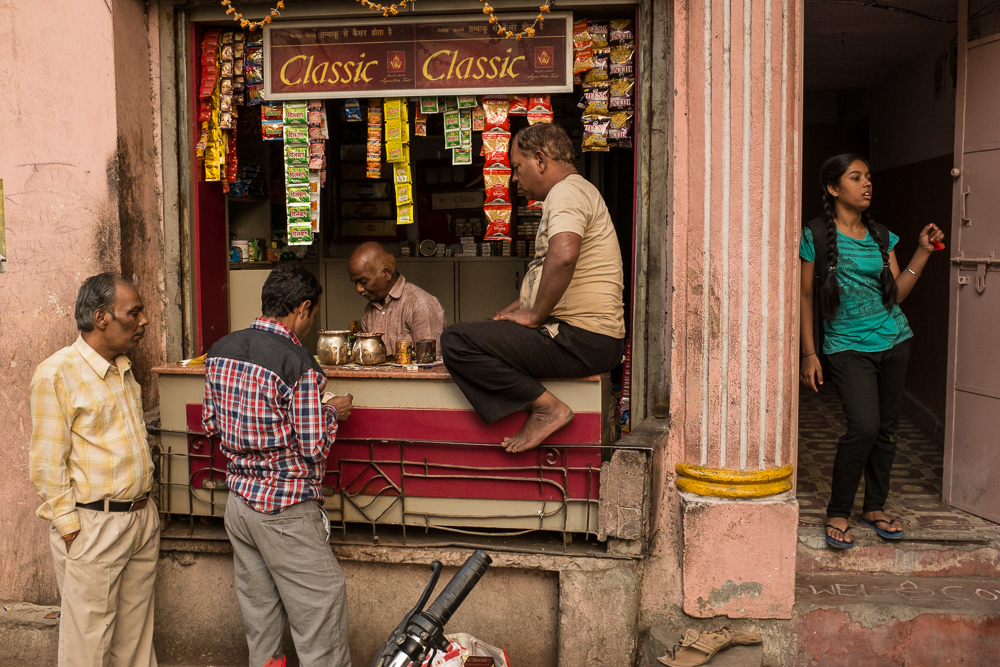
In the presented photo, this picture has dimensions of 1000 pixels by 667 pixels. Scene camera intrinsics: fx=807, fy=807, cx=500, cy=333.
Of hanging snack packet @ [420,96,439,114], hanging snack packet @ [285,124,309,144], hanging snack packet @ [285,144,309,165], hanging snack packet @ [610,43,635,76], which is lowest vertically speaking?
hanging snack packet @ [285,144,309,165]

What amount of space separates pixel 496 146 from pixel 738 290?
1419mm

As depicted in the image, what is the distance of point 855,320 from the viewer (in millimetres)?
3842

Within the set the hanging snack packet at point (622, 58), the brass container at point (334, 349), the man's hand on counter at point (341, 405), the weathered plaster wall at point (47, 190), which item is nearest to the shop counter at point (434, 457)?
the brass container at point (334, 349)

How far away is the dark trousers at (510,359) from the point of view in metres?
3.32

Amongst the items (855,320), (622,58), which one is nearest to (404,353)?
(622,58)

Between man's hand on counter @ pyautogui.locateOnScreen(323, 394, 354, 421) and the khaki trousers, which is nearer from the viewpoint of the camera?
the khaki trousers

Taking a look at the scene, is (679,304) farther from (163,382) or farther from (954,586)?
(163,382)

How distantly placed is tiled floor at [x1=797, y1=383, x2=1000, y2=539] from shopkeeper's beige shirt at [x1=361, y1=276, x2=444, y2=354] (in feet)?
7.26

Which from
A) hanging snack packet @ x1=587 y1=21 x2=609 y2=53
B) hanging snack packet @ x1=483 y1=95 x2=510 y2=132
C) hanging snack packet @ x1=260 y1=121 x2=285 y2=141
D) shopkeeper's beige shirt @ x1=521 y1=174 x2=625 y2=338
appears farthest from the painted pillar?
hanging snack packet @ x1=260 y1=121 x2=285 y2=141

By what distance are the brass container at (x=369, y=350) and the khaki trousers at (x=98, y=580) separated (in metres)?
1.12

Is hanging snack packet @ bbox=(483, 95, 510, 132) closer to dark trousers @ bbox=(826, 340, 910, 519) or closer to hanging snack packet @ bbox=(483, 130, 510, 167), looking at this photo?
hanging snack packet @ bbox=(483, 130, 510, 167)

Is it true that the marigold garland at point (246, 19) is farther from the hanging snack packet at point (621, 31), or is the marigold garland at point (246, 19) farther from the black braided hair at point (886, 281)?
the black braided hair at point (886, 281)

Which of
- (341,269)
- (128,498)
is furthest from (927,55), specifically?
(128,498)

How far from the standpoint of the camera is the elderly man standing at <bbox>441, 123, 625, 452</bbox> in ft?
10.9
